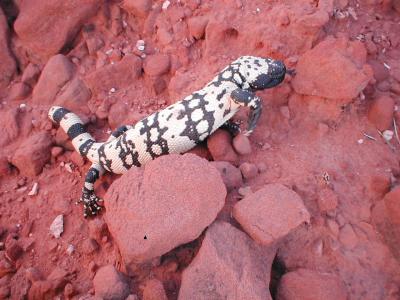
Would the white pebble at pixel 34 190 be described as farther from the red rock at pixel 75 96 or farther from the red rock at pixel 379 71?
the red rock at pixel 379 71

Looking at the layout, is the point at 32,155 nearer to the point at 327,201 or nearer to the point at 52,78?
the point at 52,78

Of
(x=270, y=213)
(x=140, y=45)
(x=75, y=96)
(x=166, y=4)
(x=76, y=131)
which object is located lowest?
(x=76, y=131)

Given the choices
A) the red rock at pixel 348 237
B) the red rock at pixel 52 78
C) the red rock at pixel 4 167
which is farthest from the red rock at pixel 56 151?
the red rock at pixel 348 237

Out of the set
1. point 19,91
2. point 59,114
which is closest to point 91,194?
point 59,114

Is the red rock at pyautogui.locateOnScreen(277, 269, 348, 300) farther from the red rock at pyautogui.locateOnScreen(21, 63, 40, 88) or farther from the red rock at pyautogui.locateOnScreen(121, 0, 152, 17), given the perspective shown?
the red rock at pyautogui.locateOnScreen(21, 63, 40, 88)

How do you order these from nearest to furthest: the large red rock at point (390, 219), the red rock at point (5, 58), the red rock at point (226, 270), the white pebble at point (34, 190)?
the red rock at point (226, 270) < the large red rock at point (390, 219) < the white pebble at point (34, 190) < the red rock at point (5, 58)

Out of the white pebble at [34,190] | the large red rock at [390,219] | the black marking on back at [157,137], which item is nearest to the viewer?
the large red rock at [390,219]

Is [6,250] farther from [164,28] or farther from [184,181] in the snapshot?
[164,28]

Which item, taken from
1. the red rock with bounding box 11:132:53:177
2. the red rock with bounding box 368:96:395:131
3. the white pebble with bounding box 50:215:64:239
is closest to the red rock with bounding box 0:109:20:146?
the red rock with bounding box 11:132:53:177
